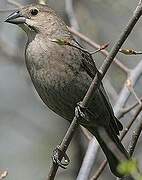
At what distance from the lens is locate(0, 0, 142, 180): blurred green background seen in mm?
7438

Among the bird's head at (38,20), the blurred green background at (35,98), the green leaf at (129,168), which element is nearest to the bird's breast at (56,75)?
the bird's head at (38,20)

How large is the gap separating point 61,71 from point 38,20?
0.54 meters

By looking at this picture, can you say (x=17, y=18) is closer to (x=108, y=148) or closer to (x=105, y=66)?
(x=108, y=148)

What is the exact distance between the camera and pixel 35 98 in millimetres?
8984

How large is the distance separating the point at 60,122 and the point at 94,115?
2.73m

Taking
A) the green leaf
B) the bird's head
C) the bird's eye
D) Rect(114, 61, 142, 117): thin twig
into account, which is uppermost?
the bird's eye

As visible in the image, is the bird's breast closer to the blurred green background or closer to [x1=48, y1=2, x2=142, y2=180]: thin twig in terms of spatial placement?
[x1=48, y1=2, x2=142, y2=180]: thin twig

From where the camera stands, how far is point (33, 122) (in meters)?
8.67

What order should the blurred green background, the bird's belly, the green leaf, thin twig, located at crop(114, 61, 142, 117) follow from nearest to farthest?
the green leaf → the bird's belly → thin twig, located at crop(114, 61, 142, 117) → the blurred green background

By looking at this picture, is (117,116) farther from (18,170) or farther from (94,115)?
(18,170)

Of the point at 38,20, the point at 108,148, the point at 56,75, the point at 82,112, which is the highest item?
the point at 38,20

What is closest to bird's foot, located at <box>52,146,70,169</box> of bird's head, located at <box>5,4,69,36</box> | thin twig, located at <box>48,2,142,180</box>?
thin twig, located at <box>48,2,142,180</box>

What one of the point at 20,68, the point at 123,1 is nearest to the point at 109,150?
the point at 123,1

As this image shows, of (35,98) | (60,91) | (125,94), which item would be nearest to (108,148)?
(125,94)
